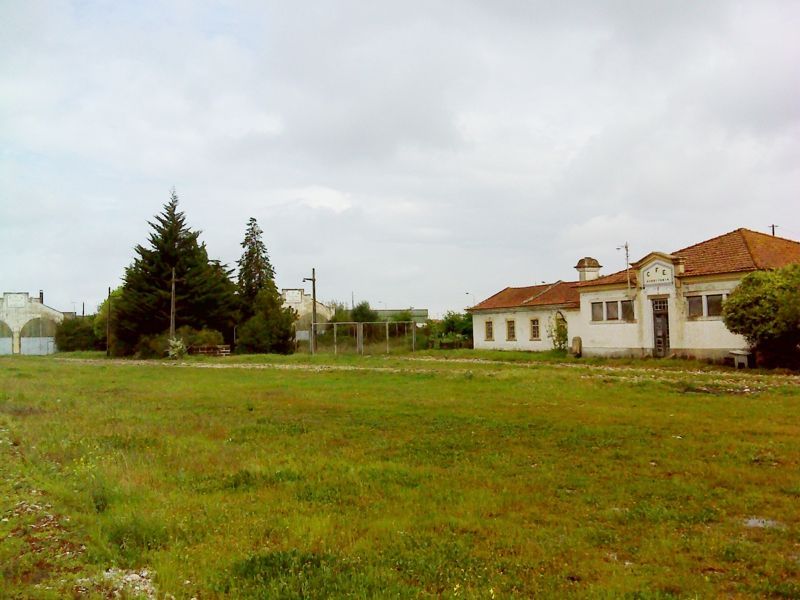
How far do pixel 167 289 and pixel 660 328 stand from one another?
3776 centimetres

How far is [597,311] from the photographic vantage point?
109ft

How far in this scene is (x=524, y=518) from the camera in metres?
6.15

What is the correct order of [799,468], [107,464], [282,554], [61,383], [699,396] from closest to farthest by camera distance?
[282,554] → [799,468] → [107,464] → [699,396] → [61,383]

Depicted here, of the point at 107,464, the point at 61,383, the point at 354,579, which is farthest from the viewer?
the point at 61,383

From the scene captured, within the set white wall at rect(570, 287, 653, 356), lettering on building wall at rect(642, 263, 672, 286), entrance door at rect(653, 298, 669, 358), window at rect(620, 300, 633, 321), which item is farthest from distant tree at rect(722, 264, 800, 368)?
window at rect(620, 300, 633, 321)

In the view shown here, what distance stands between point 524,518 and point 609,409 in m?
8.43

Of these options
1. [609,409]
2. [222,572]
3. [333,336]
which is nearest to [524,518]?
[222,572]

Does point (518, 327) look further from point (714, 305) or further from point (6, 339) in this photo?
point (6, 339)

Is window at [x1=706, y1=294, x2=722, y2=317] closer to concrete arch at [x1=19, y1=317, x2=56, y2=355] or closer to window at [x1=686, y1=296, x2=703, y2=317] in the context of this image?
window at [x1=686, y1=296, x2=703, y2=317]

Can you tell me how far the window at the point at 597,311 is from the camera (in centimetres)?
3303

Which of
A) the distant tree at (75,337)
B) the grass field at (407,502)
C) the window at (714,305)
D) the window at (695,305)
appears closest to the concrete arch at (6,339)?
the distant tree at (75,337)

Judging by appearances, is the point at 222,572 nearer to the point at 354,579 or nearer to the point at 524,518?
the point at 354,579

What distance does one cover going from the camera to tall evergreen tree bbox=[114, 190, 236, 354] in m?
50.6

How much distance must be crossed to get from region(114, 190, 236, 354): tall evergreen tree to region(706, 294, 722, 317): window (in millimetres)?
36997
